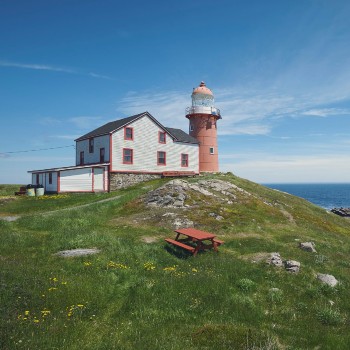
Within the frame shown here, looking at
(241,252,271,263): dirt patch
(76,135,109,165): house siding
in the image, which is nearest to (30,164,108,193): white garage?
(76,135,109,165): house siding

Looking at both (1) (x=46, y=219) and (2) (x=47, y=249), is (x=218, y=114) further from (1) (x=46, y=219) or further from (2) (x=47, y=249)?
(2) (x=47, y=249)

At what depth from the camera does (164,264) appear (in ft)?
46.4

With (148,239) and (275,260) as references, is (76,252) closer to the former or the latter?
(148,239)

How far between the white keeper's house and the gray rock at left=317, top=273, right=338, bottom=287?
3071cm

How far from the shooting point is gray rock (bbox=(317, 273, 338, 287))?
41.9 ft

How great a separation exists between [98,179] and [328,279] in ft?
103

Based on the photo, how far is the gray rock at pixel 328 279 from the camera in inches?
503

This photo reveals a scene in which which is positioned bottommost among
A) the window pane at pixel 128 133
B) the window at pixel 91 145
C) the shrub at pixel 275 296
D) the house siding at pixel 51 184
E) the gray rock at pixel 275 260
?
the shrub at pixel 275 296

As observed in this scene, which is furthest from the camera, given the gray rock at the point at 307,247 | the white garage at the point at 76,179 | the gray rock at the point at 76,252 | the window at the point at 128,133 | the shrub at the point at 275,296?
the window at the point at 128,133

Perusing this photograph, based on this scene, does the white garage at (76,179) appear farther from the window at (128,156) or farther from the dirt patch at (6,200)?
the dirt patch at (6,200)

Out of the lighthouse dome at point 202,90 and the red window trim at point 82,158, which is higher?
the lighthouse dome at point 202,90

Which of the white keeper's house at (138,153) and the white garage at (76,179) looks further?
the white keeper's house at (138,153)

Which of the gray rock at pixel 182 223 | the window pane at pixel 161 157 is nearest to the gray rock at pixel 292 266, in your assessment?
the gray rock at pixel 182 223

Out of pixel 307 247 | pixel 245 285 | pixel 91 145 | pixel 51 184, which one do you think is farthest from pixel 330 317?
pixel 91 145
